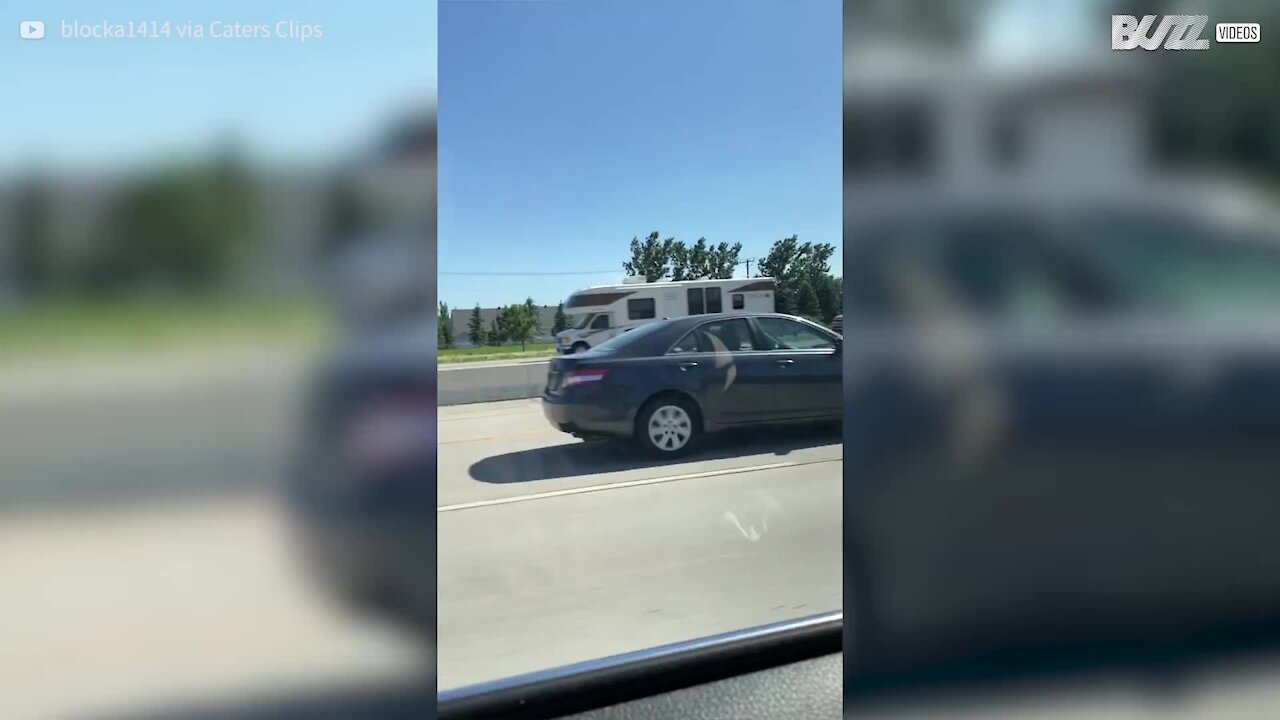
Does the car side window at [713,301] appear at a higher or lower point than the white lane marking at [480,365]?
higher

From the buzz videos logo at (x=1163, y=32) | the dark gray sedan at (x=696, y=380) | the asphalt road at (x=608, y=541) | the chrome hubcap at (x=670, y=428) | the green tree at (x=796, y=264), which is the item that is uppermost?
the buzz videos logo at (x=1163, y=32)

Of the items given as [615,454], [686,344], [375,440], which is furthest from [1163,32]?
[615,454]

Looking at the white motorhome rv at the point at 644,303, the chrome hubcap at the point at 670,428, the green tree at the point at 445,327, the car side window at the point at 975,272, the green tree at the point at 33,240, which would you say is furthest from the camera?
the chrome hubcap at the point at 670,428

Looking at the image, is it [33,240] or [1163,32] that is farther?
[1163,32]

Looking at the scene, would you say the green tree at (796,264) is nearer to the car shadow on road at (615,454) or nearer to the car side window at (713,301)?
the car side window at (713,301)

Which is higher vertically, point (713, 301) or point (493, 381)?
point (713, 301)

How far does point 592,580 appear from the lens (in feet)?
7.55

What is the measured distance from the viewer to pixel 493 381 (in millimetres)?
2189

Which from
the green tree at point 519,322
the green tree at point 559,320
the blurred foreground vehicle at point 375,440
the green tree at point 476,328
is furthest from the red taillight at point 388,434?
the green tree at point 559,320

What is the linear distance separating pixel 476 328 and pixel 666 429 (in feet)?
2.73

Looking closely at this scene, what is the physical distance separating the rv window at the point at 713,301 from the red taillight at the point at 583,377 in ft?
1.40

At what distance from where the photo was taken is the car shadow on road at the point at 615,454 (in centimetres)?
220

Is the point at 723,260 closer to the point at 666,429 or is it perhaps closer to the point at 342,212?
the point at 666,429

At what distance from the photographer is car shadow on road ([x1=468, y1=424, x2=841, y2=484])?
2.20 meters
